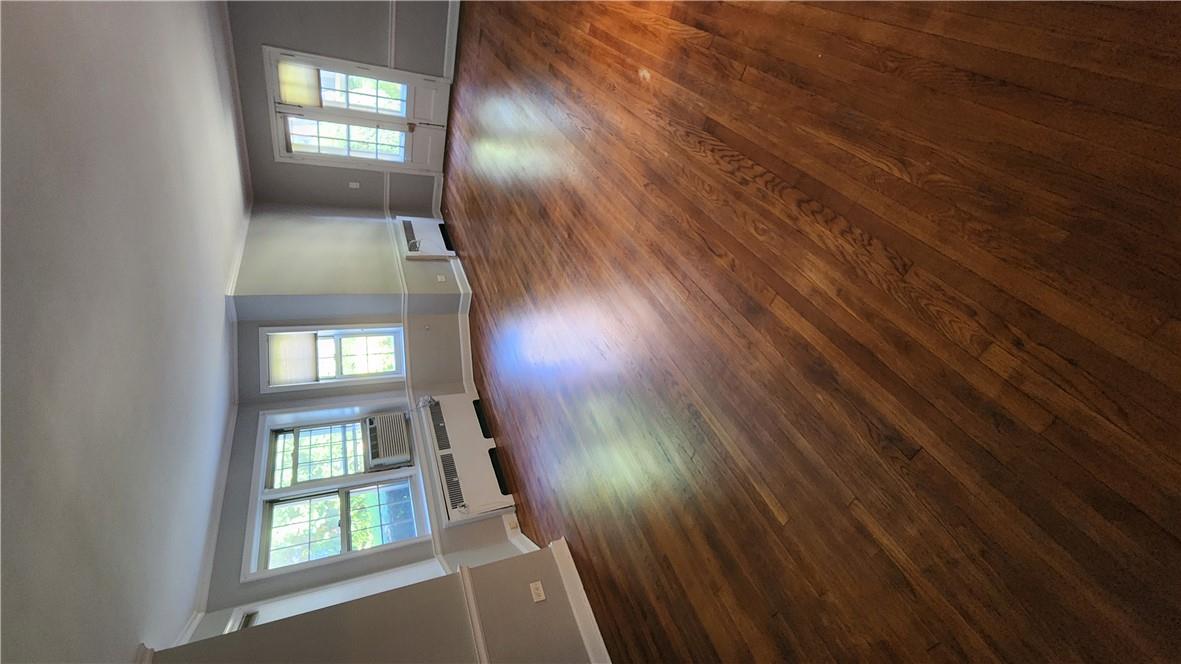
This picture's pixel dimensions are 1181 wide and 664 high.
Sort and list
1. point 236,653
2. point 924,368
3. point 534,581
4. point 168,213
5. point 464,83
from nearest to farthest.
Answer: point 924,368
point 236,653
point 168,213
point 534,581
point 464,83

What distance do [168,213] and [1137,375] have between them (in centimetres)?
369

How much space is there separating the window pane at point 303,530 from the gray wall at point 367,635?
1.50 m

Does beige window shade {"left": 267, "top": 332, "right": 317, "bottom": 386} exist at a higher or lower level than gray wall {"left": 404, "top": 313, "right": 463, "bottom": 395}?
higher

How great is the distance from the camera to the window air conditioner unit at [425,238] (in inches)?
201

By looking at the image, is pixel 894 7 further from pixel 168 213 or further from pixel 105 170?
pixel 168 213

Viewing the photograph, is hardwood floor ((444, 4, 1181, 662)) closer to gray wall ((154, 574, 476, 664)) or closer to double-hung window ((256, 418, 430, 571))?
gray wall ((154, 574, 476, 664))

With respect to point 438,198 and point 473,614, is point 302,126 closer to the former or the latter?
point 438,198

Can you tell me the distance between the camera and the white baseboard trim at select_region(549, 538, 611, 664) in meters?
2.40

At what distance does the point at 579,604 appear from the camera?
255 cm

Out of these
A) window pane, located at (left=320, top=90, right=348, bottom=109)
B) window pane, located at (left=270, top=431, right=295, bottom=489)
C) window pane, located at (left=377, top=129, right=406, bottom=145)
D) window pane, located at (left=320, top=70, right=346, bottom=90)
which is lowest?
window pane, located at (left=270, top=431, right=295, bottom=489)

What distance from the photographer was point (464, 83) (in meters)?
4.87

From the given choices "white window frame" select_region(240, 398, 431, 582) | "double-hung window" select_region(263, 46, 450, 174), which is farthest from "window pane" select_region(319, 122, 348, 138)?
"white window frame" select_region(240, 398, 431, 582)

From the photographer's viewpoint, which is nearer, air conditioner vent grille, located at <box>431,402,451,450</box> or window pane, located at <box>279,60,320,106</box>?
air conditioner vent grille, located at <box>431,402,451,450</box>

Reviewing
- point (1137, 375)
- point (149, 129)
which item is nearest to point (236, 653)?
point (149, 129)
